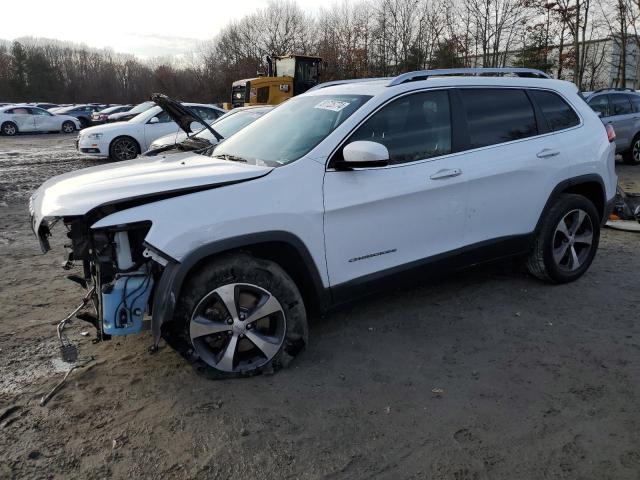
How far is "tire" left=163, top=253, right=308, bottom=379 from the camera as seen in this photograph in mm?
3039

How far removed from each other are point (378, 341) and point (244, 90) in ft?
56.7

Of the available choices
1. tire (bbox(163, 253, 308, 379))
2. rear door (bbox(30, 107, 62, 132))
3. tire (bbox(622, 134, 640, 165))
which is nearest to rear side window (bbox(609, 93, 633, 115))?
tire (bbox(622, 134, 640, 165))

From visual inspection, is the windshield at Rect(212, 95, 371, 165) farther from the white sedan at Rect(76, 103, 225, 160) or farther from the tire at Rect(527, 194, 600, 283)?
the white sedan at Rect(76, 103, 225, 160)

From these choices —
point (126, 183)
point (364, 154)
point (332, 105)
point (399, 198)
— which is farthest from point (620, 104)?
point (126, 183)

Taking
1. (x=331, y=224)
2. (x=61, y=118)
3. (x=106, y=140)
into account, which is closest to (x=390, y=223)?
(x=331, y=224)

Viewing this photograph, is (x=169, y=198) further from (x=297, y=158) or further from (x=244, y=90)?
(x=244, y=90)

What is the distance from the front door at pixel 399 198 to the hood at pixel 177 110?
251 centimetres

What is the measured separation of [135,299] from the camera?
3.01 meters

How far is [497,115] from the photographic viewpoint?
4176 millimetres

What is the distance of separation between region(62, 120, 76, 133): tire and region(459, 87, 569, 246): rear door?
2954 centimetres

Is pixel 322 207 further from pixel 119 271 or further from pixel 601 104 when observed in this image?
pixel 601 104

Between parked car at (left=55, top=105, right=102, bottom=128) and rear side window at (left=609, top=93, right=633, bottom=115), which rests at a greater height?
parked car at (left=55, top=105, right=102, bottom=128)

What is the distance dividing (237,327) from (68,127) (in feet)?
99.1

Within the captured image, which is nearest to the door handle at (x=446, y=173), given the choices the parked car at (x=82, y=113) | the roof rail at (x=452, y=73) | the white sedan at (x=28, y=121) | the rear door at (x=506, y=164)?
the rear door at (x=506, y=164)
